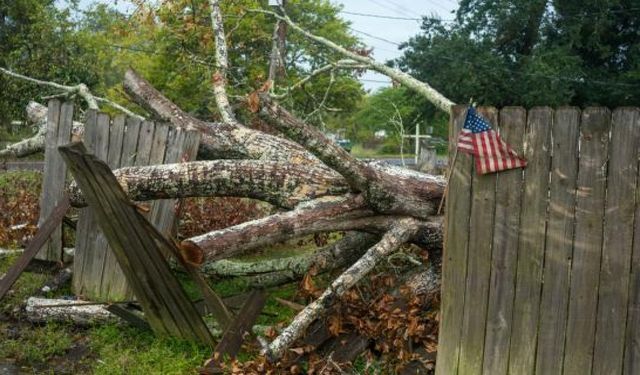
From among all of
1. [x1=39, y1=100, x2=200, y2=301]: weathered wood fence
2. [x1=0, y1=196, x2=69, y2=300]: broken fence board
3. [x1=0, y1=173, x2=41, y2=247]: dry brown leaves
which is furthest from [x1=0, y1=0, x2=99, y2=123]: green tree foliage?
[x1=0, y1=196, x2=69, y2=300]: broken fence board

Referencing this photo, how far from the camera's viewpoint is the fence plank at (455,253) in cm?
382

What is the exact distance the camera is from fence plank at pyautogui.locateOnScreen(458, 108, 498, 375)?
378 cm

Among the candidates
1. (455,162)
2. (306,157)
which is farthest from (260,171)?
(455,162)

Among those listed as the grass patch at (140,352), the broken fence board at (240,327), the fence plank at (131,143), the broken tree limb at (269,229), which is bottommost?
the grass patch at (140,352)

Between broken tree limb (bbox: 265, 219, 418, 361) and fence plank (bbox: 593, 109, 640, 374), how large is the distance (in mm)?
1649

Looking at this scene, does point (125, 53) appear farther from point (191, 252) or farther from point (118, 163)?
point (191, 252)

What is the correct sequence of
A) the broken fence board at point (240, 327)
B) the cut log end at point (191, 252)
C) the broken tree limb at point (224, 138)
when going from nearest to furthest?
1. the cut log end at point (191, 252)
2. the broken fence board at point (240, 327)
3. the broken tree limb at point (224, 138)

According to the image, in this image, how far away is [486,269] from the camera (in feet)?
12.5

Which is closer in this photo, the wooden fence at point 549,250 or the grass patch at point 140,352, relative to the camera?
the wooden fence at point 549,250

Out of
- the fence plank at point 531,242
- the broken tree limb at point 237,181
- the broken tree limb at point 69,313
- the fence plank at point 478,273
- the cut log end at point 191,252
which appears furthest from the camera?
the broken tree limb at point 69,313

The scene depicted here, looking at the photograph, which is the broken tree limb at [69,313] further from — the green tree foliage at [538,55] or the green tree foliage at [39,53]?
the green tree foliage at [538,55]

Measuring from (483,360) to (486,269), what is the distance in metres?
0.50

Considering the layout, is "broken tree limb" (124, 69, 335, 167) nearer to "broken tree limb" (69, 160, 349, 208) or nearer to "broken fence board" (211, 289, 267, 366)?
"broken tree limb" (69, 160, 349, 208)

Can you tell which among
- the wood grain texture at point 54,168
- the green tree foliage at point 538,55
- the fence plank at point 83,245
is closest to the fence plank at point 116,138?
the fence plank at point 83,245
